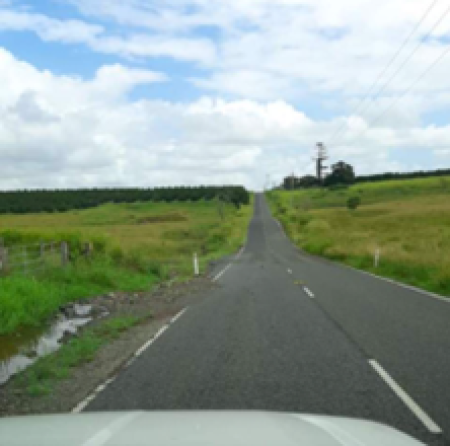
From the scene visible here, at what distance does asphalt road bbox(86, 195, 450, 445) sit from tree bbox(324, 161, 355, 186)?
487ft

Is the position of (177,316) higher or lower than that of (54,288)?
lower

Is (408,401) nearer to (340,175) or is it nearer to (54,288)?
(54,288)

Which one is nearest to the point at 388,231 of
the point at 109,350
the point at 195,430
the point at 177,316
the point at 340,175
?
the point at 177,316

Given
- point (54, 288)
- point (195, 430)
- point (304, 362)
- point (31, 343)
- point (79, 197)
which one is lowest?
point (79, 197)

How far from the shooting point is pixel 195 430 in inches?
141

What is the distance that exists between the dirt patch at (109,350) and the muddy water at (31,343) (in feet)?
2.00

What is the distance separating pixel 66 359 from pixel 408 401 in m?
5.08

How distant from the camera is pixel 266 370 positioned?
26.4ft

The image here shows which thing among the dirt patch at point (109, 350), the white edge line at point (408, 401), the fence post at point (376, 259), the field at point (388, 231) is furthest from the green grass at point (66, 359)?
the fence post at point (376, 259)

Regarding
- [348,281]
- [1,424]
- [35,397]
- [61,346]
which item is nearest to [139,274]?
[348,281]

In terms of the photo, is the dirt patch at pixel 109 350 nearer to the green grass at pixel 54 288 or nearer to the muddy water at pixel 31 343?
the muddy water at pixel 31 343

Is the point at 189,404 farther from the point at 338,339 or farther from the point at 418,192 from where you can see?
the point at 418,192

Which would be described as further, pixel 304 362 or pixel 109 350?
pixel 109 350

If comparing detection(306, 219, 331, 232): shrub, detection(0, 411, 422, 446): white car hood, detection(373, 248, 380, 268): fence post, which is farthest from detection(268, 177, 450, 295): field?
detection(0, 411, 422, 446): white car hood
